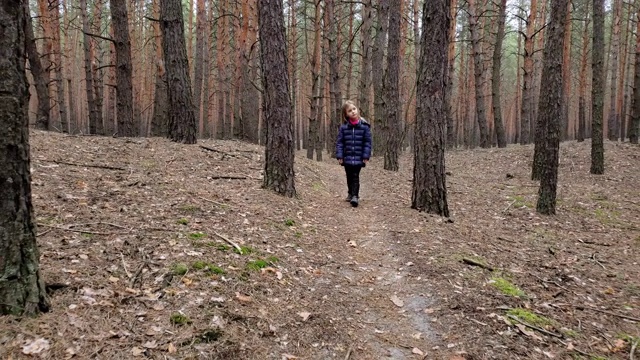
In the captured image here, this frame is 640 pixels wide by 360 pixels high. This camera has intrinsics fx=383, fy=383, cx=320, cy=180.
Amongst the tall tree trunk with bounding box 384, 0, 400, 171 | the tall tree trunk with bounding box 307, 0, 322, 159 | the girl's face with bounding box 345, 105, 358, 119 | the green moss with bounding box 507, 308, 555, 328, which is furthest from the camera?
the tall tree trunk with bounding box 307, 0, 322, 159

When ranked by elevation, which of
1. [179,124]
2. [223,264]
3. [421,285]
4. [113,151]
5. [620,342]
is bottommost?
[620,342]

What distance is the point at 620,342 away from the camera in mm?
3617

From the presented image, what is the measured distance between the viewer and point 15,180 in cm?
250

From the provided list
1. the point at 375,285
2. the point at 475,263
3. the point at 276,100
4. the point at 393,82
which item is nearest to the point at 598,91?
the point at 393,82

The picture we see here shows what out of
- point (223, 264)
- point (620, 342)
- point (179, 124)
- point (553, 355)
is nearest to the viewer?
point (553, 355)

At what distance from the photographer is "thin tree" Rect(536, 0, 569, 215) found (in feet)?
25.9

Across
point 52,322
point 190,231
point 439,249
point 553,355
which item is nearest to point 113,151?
point 190,231

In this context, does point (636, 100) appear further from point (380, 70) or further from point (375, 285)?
point (375, 285)

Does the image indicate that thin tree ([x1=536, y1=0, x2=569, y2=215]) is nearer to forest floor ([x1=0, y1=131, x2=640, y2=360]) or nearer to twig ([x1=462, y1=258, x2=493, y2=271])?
forest floor ([x1=0, y1=131, x2=640, y2=360])

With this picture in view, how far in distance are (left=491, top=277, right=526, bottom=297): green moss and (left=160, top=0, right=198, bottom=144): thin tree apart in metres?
7.66

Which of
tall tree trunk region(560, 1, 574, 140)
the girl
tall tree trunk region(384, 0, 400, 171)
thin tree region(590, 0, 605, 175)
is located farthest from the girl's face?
tall tree trunk region(560, 1, 574, 140)

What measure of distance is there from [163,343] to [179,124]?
756 centimetres

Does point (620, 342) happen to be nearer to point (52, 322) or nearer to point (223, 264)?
point (223, 264)

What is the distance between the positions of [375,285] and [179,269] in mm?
2215
